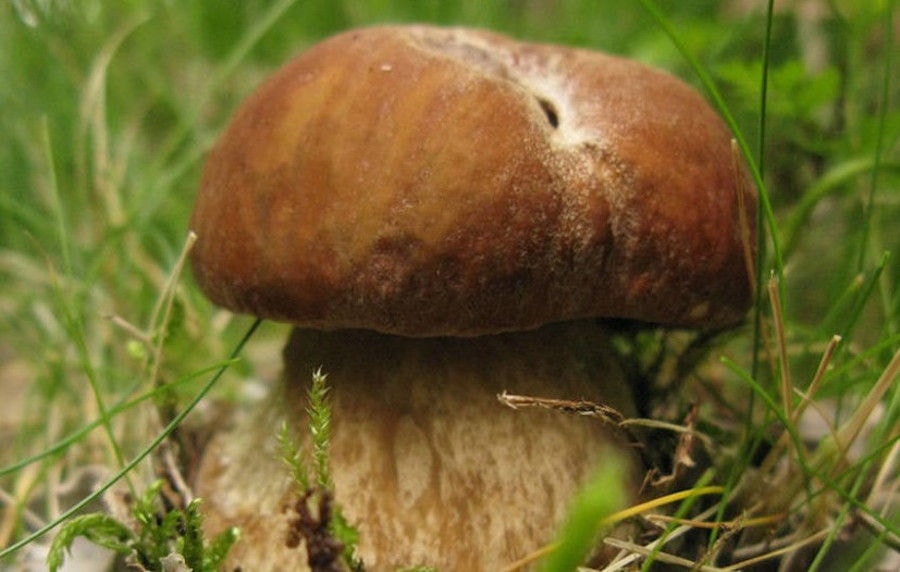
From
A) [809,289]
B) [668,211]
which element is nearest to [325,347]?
[668,211]

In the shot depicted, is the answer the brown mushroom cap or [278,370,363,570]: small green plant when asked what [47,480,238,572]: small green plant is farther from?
the brown mushroom cap

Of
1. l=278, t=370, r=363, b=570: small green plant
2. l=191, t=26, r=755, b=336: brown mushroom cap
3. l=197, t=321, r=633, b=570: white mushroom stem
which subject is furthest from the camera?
l=197, t=321, r=633, b=570: white mushroom stem

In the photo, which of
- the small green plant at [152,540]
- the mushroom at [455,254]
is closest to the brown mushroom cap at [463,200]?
the mushroom at [455,254]

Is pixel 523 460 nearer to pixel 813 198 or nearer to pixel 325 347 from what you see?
pixel 325 347

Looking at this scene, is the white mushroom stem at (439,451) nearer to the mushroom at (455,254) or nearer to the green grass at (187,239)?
the mushroom at (455,254)

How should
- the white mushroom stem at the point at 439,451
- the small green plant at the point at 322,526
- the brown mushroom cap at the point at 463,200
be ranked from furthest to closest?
1. the white mushroom stem at the point at 439,451
2. the brown mushroom cap at the point at 463,200
3. the small green plant at the point at 322,526

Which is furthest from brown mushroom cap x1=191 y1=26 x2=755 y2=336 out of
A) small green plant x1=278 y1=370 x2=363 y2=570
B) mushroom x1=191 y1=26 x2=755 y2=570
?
small green plant x1=278 y1=370 x2=363 y2=570

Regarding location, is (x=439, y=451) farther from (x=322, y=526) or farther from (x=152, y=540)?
(x=152, y=540)
